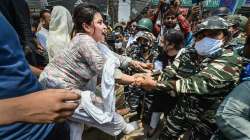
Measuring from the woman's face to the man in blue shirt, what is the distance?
1788mm


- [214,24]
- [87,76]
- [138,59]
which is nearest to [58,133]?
[87,76]

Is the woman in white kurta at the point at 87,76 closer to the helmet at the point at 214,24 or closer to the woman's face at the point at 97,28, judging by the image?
the woman's face at the point at 97,28

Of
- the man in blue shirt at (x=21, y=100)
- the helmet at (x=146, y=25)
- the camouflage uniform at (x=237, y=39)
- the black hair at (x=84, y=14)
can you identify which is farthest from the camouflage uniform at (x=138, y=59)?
the man in blue shirt at (x=21, y=100)

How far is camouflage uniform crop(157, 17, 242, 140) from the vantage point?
8.94 ft

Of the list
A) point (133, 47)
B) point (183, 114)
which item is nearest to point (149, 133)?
point (133, 47)

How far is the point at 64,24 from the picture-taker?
4.72m

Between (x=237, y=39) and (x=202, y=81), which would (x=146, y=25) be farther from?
(x=202, y=81)

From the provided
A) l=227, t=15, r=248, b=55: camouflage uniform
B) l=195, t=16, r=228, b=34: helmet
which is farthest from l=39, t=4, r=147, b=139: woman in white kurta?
l=227, t=15, r=248, b=55: camouflage uniform

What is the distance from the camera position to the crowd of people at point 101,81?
1.17m

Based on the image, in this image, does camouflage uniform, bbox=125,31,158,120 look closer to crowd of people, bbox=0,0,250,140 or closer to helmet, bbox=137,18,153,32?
crowd of people, bbox=0,0,250,140

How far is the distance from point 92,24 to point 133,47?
2572 millimetres

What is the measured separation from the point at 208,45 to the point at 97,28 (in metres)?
1.04

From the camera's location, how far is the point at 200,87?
2789 millimetres

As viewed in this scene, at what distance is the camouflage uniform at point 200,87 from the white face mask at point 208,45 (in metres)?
0.04
